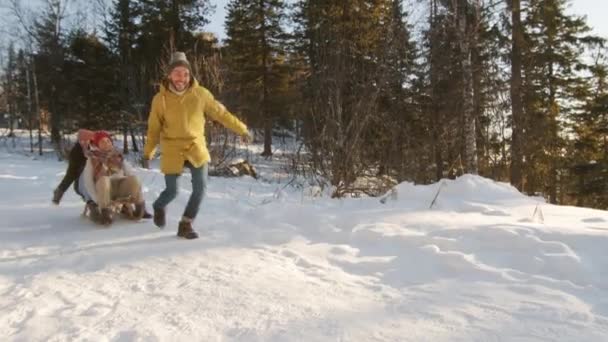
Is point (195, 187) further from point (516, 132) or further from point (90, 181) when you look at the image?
point (516, 132)

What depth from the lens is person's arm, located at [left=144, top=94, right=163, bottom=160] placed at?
14.1ft

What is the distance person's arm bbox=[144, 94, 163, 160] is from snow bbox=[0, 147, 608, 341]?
2.83 feet

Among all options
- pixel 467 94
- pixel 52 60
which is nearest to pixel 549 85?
pixel 467 94

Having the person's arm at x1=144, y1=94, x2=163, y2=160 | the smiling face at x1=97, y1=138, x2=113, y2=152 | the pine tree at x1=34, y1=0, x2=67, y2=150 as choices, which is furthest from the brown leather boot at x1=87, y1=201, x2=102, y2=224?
the pine tree at x1=34, y1=0, x2=67, y2=150

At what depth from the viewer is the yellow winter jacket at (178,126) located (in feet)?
14.0

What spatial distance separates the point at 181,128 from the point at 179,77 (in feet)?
1.56

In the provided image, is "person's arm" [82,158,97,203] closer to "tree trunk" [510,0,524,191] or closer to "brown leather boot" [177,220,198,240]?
"brown leather boot" [177,220,198,240]

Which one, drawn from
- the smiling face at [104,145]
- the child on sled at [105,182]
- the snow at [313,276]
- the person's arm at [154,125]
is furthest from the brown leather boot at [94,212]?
the person's arm at [154,125]

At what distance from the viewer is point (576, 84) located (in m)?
19.3

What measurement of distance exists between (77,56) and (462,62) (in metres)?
23.7

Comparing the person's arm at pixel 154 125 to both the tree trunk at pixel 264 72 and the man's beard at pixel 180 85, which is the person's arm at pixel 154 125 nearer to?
the man's beard at pixel 180 85

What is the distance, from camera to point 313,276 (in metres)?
3.29

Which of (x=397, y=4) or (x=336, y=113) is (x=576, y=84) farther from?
(x=336, y=113)

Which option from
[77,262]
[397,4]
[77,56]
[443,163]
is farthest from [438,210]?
[77,56]
